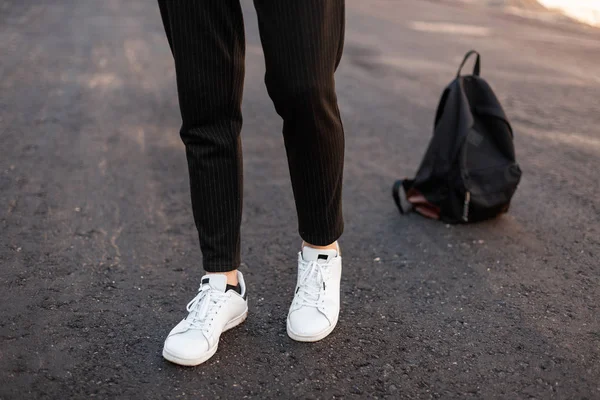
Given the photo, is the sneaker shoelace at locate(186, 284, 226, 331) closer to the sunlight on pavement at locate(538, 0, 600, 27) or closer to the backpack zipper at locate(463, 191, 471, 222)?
Answer: the backpack zipper at locate(463, 191, 471, 222)

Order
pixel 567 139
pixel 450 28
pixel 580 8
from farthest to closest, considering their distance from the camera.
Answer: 1. pixel 580 8
2. pixel 450 28
3. pixel 567 139

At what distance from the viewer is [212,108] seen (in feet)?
6.13

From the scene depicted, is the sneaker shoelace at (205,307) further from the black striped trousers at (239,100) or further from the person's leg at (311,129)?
the person's leg at (311,129)

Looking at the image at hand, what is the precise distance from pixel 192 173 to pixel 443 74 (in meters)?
4.56

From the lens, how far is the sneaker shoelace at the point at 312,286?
2.12 metres

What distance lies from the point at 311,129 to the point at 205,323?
647mm

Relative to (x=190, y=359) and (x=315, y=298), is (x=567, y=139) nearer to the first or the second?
(x=315, y=298)

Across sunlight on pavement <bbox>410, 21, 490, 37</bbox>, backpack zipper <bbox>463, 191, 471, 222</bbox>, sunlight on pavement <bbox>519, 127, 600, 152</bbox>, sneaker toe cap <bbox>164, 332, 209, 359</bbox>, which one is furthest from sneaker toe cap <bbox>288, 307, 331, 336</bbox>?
sunlight on pavement <bbox>410, 21, 490, 37</bbox>

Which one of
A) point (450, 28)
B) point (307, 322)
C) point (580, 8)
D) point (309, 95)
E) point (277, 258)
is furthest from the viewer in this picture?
point (580, 8)

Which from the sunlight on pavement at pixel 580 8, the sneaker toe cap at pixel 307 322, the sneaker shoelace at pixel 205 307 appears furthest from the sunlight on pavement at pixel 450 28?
the sneaker shoelace at pixel 205 307

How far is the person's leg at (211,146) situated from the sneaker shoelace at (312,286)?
190 millimetres

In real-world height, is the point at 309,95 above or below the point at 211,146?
above

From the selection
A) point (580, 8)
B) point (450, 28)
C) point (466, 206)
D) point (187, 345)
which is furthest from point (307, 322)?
point (580, 8)

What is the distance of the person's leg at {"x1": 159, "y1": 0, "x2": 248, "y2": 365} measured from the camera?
5.90 feet
